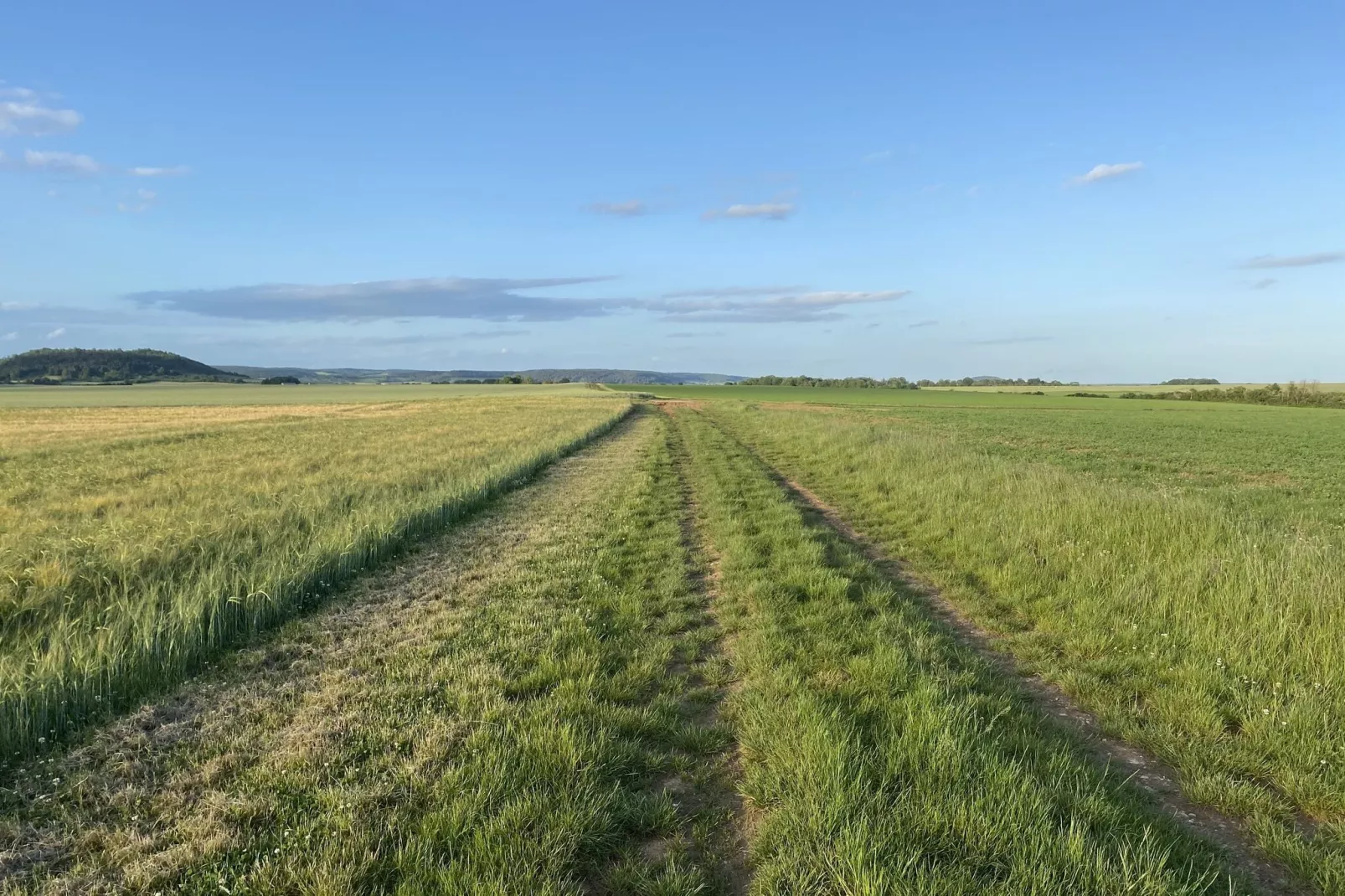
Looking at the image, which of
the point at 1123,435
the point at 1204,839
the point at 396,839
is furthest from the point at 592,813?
the point at 1123,435

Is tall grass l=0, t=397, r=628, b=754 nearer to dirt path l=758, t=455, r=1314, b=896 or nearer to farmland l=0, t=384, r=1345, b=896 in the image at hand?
farmland l=0, t=384, r=1345, b=896

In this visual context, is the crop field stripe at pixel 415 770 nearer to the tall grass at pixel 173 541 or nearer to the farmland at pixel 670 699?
the farmland at pixel 670 699

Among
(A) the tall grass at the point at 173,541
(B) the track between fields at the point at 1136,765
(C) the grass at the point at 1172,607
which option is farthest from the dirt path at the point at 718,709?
(A) the tall grass at the point at 173,541

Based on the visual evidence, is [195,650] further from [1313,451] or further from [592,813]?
[1313,451]

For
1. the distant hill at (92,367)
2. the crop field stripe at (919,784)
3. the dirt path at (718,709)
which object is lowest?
the dirt path at (718,709)

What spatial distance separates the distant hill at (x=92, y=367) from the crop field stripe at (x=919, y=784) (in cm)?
16696

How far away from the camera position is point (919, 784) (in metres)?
3.43

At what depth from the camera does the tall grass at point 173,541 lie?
4.86 meters

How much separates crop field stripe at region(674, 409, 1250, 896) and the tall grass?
15.6ft

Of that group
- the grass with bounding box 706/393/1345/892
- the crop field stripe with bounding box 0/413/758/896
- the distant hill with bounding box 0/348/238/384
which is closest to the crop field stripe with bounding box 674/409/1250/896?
the crop field stripe with bounding box 0/413/758/896

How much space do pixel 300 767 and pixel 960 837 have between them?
12.2 feet

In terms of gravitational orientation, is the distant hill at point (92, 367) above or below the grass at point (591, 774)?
above

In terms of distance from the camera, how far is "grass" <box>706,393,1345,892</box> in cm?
386

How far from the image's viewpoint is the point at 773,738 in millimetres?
3996
